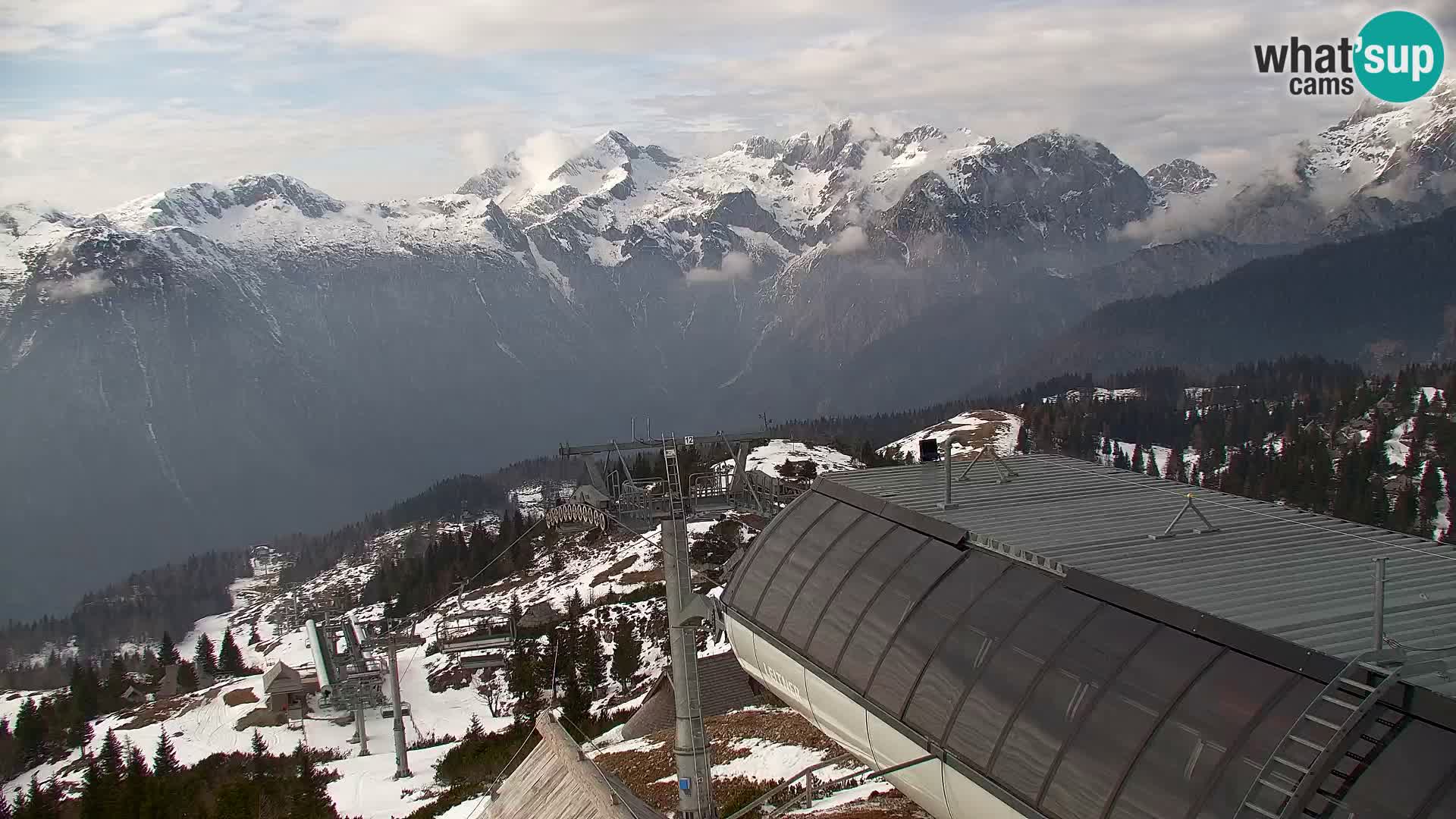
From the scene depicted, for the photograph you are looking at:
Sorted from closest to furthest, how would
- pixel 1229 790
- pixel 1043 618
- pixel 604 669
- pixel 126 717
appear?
1. pixel 1229 790
2. pixel 1043 618
3. pixel 604 669
4. pixel 126 717

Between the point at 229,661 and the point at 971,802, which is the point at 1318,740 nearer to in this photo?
the point at 971,802

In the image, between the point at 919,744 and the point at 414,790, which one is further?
the point at 414,790

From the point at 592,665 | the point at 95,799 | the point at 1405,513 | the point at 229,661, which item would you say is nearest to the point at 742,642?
the point at 95,799

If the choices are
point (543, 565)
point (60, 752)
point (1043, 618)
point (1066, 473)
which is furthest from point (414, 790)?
point (543, 565)

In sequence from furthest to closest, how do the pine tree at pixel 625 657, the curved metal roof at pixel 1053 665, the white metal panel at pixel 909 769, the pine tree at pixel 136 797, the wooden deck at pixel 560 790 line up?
the pine tree at pixel 625 657 < the pine tree at pixel 136 797 < the wooden deck at pixel 560 790 < the white metal panel at pixel 909 769 < the curved metal roof at pixel 1053 665

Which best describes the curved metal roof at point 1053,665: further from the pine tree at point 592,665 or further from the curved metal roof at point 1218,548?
the pine tree at point 592,665

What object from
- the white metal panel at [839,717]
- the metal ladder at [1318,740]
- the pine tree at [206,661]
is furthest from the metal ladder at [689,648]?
the pine tree at [206,661]

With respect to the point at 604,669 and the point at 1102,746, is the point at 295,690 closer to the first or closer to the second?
the point at 604,669
